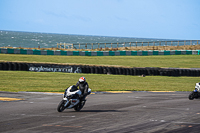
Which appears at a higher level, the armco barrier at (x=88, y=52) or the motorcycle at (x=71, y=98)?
the armco barrier at (x=88, y=52)

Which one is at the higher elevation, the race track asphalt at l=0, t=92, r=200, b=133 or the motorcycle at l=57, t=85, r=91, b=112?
the motorcycle at l=57, t=85, r=91, b=112

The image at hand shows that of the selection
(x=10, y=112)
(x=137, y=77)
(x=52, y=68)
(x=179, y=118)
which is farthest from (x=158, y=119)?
(x=52, y=68)

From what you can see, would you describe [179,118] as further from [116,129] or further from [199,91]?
[199,91]

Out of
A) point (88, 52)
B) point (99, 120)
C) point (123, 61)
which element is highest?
point (88, 52)

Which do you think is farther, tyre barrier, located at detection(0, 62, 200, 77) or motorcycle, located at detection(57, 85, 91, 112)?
tyre barrier, located at detection(0, 62, 200, 77)

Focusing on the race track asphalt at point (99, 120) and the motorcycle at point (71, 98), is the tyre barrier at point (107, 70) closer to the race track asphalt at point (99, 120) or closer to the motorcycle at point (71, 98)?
the race track asphalt at point (99, 120)

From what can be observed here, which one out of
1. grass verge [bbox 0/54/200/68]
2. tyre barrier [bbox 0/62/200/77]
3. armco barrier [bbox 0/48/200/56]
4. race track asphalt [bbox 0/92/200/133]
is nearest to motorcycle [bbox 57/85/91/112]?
race track asphalt [bbox 0/92/200/133]

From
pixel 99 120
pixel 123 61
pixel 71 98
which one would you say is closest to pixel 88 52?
pixel 123 61

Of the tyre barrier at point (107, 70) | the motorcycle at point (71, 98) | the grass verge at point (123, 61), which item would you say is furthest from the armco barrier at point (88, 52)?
the motorcycle at point (71, 98)

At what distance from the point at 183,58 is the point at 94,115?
122 feet

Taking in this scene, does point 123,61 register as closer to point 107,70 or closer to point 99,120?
point 107,70

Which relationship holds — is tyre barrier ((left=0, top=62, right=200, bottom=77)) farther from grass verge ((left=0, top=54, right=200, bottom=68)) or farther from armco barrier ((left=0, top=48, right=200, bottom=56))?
armco barrier ((left=0, top=48, right=200, bottom=56))

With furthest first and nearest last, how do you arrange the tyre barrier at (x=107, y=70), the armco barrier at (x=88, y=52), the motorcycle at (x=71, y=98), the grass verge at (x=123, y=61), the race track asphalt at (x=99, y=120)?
1. the armco barrier at (x=88, y=52)
2. the grass verge at (x=123, y=61)
3. the tyre barrier at (x=107, y=70)
4. the motorcycle at (x=71, y=98)
5. the race track asphalt at (x=99, y=120)

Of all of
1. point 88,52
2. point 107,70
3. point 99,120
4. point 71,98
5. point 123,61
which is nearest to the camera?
point 99,120
